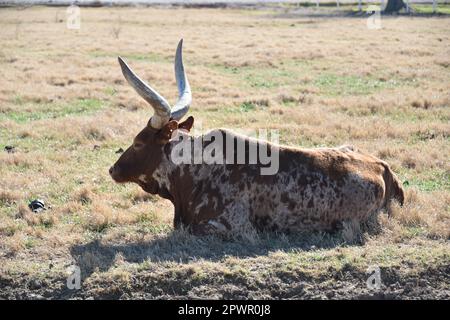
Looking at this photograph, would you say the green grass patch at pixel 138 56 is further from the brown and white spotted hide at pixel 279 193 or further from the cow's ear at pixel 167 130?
the brown and white spotted hide at pixel 279 193

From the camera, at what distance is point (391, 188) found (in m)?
7.76

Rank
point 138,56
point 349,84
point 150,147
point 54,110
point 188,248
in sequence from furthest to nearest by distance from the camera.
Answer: point 138,56, point 349,84, point 54,110, point 150,147, point 188,248

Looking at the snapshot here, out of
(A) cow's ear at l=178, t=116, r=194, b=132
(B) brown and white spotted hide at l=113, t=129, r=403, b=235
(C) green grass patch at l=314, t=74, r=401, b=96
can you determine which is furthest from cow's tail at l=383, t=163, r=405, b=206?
(C) green grass patch at l=314, t=74, r=401, b=96

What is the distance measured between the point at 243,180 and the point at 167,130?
0.97 meters

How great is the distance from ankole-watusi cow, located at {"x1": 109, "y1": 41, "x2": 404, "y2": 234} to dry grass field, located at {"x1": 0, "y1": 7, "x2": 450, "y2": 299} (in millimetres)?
200

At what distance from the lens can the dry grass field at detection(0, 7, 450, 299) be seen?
6191 millimetres

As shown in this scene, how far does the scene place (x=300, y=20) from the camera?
4162 cm

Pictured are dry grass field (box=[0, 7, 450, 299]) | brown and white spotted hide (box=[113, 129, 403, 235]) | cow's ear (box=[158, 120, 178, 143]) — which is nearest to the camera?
dry grass field (box=[0, 7, 450, 299])

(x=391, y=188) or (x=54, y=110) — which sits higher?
(x=391, y=188)

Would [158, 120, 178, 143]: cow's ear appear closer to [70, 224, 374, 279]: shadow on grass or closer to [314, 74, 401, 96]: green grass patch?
[70, 224, 374, 279]: shadow on grass

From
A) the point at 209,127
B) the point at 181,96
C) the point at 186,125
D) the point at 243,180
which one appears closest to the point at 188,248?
the point at 243,180

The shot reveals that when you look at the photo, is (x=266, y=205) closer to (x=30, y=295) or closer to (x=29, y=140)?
(x=30, y=295)

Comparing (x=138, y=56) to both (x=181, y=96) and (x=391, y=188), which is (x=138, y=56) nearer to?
(x=181, y=96)

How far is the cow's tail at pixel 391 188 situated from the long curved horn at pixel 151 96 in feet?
8.09
